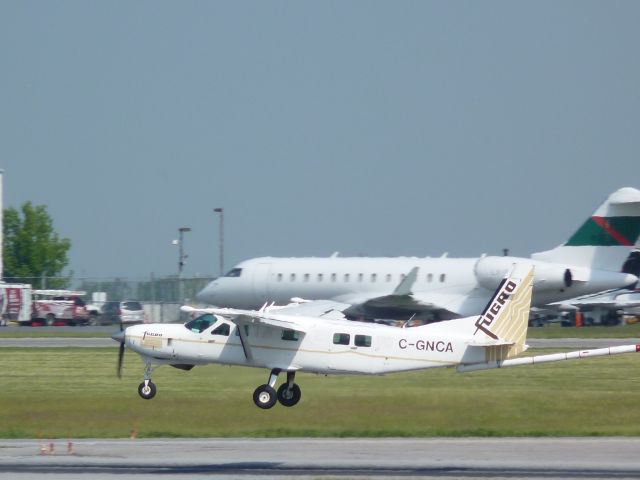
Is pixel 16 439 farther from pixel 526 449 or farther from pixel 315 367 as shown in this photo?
pixel 526 449

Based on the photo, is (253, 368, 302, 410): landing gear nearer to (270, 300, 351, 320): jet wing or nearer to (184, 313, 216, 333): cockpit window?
(184, 313, 216, 333): cockpit window

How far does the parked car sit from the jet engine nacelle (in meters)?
28.9

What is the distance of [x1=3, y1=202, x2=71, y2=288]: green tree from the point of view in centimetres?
13475

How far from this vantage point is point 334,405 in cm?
3603

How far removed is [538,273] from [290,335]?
27441 millimetres

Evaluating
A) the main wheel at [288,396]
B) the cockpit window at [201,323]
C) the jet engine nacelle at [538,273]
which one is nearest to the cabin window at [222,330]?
the cockpit window at [201,323]

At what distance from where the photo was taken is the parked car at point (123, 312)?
80256 mm

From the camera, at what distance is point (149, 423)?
34719mm

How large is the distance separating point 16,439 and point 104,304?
5264cm

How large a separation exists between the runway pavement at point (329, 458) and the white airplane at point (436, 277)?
2858 cm

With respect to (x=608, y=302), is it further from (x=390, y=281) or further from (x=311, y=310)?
(x=311, y=310)

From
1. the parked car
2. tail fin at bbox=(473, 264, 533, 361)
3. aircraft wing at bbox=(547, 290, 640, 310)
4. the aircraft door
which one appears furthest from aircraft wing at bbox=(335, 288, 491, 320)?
tail fin at bbox=(473, 264, 533, 361)

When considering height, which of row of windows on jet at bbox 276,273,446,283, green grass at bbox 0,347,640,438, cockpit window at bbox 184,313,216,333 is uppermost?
row of windows on jet at bbox 276,273,446,283

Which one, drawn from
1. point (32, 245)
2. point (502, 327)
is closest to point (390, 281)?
point (502, 327)
